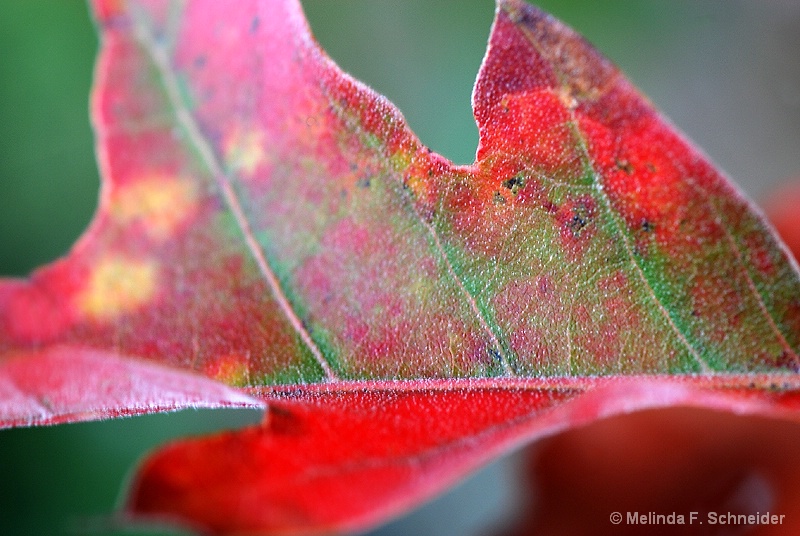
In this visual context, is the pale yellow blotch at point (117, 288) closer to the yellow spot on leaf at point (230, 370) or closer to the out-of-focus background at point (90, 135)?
the yellow spot on leaf at point (230, 370)

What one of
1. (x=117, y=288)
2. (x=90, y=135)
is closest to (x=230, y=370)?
(x=117, y=288)

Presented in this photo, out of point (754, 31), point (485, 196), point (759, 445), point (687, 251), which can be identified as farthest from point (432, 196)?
point (754, 31)

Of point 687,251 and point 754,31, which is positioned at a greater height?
point 754,31

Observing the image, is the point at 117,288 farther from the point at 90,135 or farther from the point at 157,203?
the point at 90,135

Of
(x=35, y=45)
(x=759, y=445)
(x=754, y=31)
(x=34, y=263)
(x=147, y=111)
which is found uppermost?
(x=754, y=31)

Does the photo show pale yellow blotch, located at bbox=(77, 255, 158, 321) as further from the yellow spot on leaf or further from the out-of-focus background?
the out-of-focus background

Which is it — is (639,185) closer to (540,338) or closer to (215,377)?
(540,338)

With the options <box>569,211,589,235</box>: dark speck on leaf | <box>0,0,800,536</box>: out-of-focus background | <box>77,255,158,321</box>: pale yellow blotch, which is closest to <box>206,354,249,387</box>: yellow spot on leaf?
<box>77,255,158,321</box>: pale yellow blotch
